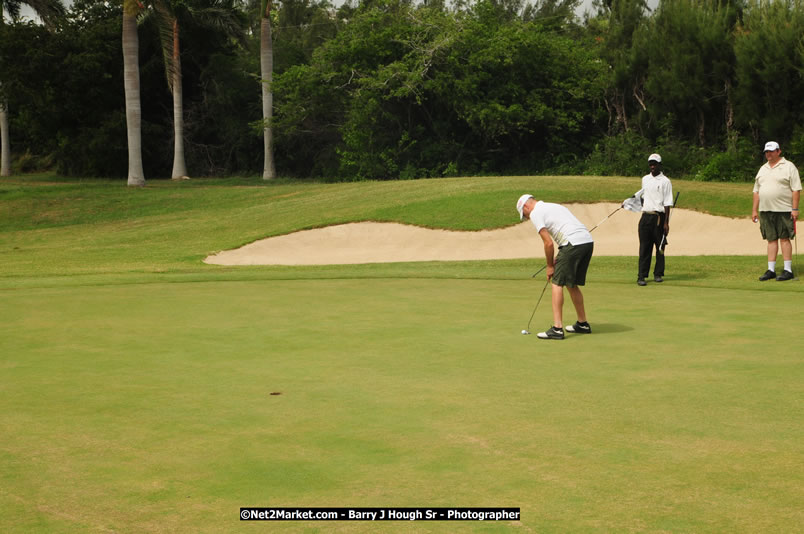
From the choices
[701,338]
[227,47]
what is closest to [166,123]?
[227,47]

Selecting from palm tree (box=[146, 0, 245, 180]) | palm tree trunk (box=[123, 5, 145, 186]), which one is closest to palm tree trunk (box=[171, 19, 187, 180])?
palm tree (box=[146, 0, 245, 180])

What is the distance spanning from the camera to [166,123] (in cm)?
5538

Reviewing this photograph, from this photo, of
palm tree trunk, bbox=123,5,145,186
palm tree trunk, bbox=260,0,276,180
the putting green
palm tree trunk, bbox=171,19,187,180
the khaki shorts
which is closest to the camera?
the putting green

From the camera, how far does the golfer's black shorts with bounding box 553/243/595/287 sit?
9508mm

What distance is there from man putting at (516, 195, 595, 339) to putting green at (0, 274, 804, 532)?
462 mm

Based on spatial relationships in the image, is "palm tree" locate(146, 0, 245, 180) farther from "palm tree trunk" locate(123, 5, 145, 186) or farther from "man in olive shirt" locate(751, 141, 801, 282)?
"man in olive shirt" locate(751, 141, 801, 282)

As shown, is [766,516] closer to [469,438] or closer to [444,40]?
[469,438]

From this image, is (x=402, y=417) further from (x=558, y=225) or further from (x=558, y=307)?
(x=558, y=225)

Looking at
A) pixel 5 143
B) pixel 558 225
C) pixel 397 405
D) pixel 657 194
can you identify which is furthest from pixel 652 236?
pixel 5 143

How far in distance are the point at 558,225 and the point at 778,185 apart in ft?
25.0

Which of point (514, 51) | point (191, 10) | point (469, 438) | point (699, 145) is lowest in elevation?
point (469, 438)

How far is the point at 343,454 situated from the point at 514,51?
38.9 m

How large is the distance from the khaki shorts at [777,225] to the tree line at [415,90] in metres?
18.8

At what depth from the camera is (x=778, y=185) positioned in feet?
50.9
